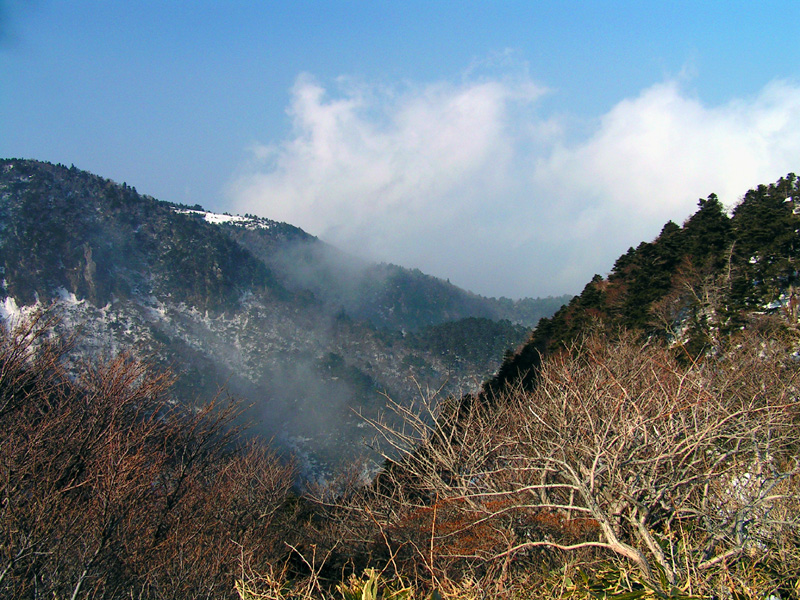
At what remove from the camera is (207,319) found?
13988 cm

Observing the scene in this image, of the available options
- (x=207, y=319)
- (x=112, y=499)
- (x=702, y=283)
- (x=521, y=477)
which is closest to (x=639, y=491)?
(x=521, y=477)

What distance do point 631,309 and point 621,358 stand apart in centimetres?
1445

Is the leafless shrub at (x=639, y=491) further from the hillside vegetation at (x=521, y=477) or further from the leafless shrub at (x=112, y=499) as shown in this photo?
the leafless shrub at (x=112, y=499)

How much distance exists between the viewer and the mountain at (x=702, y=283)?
26.6 m

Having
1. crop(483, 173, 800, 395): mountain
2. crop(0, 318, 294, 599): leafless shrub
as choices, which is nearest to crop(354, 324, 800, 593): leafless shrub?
crop(0, 318, 294, 599): leafless shrub

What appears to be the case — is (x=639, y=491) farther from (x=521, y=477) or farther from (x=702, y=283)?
(x=702, y=283)

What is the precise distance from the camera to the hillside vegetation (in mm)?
5457

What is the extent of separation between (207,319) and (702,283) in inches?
5251

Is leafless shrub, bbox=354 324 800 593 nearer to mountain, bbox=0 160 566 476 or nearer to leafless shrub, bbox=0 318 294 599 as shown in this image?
leafless shrub, bbox=0 318 294 599

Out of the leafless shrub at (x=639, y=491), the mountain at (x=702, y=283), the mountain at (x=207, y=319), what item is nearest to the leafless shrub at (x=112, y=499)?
the leafless shrub at (x=639, y=491)

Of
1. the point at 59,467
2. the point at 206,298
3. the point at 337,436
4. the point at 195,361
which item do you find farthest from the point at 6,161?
the point at 59,467

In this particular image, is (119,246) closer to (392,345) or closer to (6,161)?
(6,161)

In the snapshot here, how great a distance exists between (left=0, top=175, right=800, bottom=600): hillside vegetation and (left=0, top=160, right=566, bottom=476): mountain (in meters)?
75.9

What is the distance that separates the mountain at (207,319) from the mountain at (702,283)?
67.1 metres
